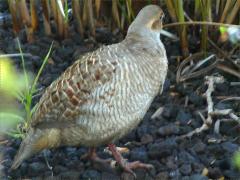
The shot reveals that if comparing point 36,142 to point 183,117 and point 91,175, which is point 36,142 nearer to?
point 91,175

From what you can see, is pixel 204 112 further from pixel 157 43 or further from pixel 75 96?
pixel 75 96

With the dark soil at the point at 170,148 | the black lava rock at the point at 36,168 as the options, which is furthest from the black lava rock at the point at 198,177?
the black lava rock at the point at 36,168

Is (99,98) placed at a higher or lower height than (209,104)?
higher

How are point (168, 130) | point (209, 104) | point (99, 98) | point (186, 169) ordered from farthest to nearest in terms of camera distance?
point (209, 104) < point (168, 130) < point (186, 169) < point (99, 98)

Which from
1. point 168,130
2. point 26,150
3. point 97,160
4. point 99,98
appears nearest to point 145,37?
point 99,98

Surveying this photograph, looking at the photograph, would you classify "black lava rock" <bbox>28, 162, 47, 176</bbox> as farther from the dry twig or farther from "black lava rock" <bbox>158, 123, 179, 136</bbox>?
the dry twig
